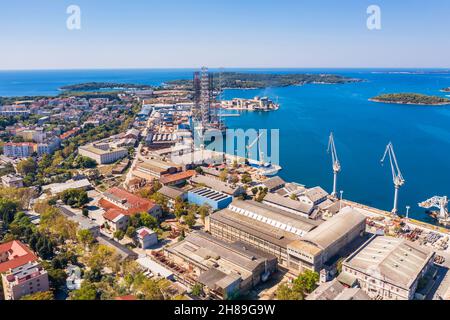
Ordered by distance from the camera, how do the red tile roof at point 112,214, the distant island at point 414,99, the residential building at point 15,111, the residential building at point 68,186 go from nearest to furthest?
the red tile roof at point 112,214 → the residential building at point 68,186 → the residential building at point 15,111 → the distant island at point 414,99

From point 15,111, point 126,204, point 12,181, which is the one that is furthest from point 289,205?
point 15,111

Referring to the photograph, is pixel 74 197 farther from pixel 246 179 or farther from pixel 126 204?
pixel 246 179

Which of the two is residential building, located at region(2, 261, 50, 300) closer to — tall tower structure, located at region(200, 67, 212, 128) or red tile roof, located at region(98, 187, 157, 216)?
red tile roof, located at region(98, 187, 157, 216)

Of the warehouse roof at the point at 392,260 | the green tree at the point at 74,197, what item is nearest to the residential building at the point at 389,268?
the warehouse roof at the point at 392,260

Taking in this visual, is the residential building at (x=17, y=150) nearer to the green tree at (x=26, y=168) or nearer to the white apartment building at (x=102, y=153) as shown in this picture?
the white apartment building at (x=102, y=153)

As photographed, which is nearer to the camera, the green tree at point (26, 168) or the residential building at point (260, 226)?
the residential building at point (260, 226)
